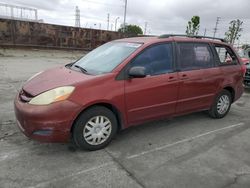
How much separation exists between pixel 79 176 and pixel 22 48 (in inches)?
752

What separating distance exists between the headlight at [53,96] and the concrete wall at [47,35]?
18.0m

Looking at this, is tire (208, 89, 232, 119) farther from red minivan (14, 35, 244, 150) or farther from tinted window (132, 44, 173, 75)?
tinted window (132, 44, 173, 75)

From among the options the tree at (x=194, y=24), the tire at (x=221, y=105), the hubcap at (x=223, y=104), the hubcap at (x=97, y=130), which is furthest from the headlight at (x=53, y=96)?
the tree at (x=194, y=24)

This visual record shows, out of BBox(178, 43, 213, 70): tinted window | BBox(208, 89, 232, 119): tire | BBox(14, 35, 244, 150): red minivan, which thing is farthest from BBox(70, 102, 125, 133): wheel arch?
BBox(208, 89, 232, 119): tire

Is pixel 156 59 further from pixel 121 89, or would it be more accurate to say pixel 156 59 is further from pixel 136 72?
pixel 121 89

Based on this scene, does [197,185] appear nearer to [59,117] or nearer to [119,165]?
[119,165]

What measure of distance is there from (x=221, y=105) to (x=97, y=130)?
308 centimetres

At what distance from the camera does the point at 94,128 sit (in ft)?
12.9

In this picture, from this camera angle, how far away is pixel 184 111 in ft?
16.6

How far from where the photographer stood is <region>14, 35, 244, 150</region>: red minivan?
11.9ft

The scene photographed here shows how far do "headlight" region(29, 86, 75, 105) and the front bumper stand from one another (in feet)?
0.21

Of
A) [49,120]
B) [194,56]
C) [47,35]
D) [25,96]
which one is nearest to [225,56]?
[194,56]

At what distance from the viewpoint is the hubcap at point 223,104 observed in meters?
5.71

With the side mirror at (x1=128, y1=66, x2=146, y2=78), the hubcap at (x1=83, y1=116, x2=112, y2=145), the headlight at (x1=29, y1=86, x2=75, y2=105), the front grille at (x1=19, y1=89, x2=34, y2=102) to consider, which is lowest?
the hubcap at (x1=83, y1=116, x2=112, y2=145)
